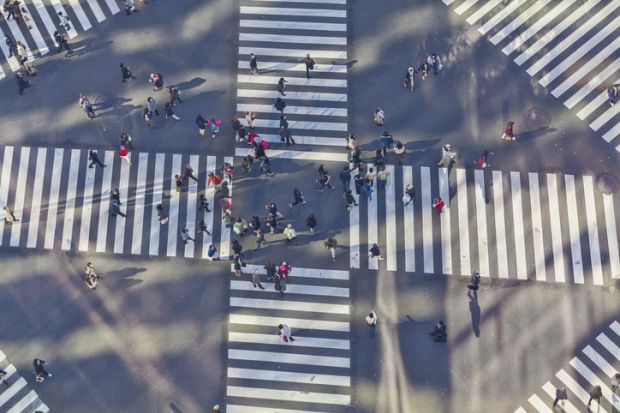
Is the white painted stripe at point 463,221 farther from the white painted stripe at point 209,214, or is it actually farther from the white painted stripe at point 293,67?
the white painted stripe at point 209,214

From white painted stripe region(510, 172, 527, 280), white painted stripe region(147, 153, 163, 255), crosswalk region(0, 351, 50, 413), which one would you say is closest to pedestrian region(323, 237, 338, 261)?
white painted stripe region(147, 153, 163, 255)

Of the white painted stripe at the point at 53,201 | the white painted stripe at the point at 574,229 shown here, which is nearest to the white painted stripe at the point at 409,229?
the white painted stripe at the point at 574,229

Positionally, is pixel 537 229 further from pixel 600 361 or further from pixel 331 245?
pixel 331 245

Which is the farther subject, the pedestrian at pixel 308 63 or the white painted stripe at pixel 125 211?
the pedestrian at pixel 308 63

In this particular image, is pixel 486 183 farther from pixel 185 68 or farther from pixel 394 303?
pixel 185 68

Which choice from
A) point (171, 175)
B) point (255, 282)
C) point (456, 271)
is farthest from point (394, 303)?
point (171, 175)

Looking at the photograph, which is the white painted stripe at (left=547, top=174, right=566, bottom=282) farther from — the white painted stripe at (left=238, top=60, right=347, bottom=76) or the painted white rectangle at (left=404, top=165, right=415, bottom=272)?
the white painted stripe at (left=238, top=60, right=347, bottom=76)

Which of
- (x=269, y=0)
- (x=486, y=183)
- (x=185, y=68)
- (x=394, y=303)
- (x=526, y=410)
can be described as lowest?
(x=526, y=410)
